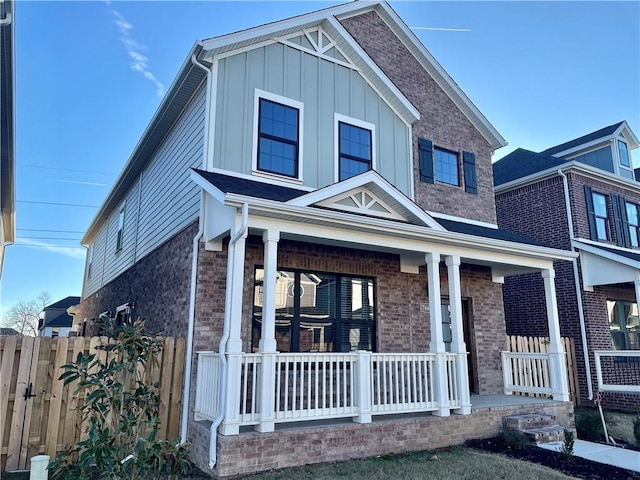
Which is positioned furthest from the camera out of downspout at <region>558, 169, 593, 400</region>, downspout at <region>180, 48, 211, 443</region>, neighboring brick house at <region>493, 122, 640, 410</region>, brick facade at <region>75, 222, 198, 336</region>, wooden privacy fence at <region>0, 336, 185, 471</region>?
neighboring brick house at <region>493, 122, 640, 410</region>

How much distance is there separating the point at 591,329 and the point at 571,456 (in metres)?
6.52

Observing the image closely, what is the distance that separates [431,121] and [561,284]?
588 centimetres

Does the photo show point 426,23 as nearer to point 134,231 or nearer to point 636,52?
point 636,52

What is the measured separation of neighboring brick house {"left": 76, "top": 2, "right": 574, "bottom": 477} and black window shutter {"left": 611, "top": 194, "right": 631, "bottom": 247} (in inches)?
185

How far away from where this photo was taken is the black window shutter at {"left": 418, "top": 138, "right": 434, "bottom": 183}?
10500 mm

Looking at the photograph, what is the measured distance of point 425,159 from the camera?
10.6 meters

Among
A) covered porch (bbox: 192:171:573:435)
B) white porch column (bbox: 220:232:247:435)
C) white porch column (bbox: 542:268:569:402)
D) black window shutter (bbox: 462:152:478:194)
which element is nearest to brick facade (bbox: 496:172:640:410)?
covered porch (bbox: 192:171:573:435)

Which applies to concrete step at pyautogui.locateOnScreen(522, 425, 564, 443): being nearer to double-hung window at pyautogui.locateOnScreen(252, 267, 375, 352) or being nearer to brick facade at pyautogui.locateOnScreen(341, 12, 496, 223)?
double-hung window at pyautogui.locateOnScreen(252, 267, 375, 352)

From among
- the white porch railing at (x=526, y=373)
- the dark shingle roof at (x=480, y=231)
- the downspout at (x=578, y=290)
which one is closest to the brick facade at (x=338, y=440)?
the white porch railing at (x=526, y=373)

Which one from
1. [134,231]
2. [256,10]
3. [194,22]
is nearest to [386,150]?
[256,10]

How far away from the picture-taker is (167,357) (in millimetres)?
7137

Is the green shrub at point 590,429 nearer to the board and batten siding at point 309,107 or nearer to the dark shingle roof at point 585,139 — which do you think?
the board and batten siding at point 309,107

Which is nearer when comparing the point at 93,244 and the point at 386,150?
the point at 386,150

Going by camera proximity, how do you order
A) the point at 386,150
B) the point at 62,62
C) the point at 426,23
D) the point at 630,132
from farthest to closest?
the point at 630,132, the point at 62,62, the point at 426,23, the point at 386,150
